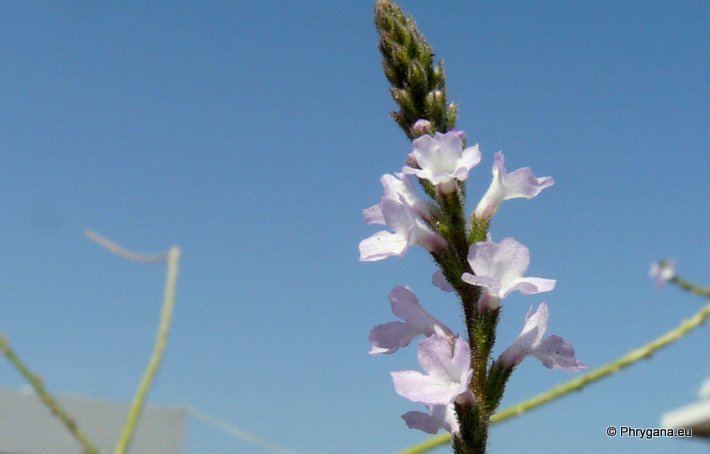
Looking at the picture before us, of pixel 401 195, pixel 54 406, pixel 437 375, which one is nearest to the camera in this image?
pixel 437 375

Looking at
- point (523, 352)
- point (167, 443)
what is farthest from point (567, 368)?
point (167, 443)

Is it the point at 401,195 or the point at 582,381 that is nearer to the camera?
the point at 401,195

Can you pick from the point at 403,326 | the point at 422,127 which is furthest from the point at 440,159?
the point at 403,326

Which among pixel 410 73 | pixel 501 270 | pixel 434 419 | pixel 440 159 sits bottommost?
pixel 434 419

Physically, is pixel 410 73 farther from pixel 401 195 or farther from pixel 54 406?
pixel 54 406

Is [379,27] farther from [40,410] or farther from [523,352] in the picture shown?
[40,410]

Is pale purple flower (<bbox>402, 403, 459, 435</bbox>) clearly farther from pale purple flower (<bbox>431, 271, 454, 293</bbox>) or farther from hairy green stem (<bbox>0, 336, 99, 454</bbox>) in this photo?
hairy green stem (<bbox>0, 336, 99, 454</bbox>)

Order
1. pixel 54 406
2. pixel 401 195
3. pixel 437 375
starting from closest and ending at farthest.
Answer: pixel 437 375 < pixel 401 195 < pixel 54 406

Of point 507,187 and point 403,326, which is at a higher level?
point 507,187

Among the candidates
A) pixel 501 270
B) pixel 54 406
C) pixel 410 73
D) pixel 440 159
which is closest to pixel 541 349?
pixel 501 270
